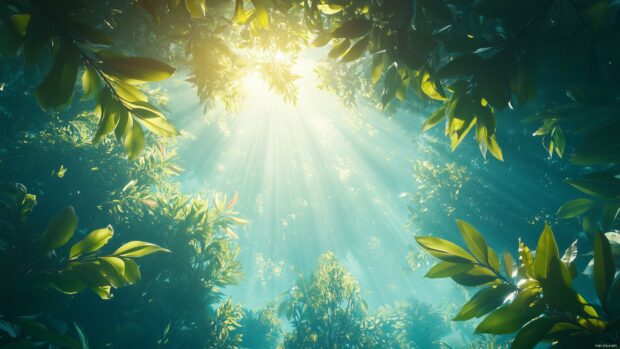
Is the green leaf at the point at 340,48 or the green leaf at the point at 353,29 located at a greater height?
the green leaf at the point at 340,48

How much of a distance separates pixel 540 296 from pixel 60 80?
1.39 meters

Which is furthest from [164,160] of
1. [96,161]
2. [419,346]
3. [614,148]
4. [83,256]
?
[419,346]

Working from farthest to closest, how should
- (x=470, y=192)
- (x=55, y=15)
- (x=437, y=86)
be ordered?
(x=470, y=192) < (x=437, y=86) < (x=55, y=15)

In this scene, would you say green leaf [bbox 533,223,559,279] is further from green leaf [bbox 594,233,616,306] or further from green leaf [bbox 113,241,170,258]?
green leaf [bbox 113,241,170,258]

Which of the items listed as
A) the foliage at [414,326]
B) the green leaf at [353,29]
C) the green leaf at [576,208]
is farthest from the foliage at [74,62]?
the foliage at [414,326]

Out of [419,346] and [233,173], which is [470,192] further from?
[233,173]

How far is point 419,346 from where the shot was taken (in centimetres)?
989

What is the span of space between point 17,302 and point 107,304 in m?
3.72

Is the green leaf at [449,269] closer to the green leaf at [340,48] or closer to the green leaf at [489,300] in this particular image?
the green leaf at [489,300]

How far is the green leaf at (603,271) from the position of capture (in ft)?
1.86

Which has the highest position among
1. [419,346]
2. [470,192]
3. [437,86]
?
[470,192]

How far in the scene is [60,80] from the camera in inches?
25.7

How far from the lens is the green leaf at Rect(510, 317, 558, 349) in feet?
1.90

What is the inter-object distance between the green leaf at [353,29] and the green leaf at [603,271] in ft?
3.12
